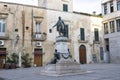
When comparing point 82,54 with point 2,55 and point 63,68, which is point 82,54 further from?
point 63,68

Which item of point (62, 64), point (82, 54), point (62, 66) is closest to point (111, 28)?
point (82, 54)

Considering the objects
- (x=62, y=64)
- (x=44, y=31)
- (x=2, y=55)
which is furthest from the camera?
(x=44, y=31)

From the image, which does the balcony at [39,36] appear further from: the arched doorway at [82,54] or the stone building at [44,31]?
the arched doorway at [82,54]

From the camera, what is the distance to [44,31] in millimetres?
31078

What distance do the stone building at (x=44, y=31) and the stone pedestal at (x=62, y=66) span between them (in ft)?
39.0

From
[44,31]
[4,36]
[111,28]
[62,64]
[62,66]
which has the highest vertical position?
[111,28]

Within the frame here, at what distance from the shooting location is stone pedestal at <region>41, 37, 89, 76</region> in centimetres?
1600

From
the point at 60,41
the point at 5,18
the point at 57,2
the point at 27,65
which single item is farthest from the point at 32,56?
the point at 60,41

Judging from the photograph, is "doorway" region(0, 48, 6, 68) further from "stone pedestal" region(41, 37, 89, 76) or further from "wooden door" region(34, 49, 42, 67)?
"stone pedestal" region(41, 37, 89, 76)

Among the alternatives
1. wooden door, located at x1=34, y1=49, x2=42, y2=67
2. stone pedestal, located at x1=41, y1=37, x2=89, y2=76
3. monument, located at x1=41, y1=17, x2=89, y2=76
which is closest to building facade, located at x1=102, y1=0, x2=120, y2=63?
wooden door, located at x1=34, y1=49, x2=42, y2=67

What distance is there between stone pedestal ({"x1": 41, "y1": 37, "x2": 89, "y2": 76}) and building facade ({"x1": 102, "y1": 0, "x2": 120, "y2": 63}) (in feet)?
56.6

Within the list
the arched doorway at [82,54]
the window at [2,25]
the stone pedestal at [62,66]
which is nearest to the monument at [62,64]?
the stone pedestal at [62,66]

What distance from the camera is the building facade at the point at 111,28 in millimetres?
33447

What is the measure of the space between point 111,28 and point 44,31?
11.2 m
